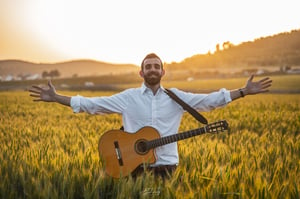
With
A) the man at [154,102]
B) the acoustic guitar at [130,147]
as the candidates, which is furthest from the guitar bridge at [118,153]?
the man at [154,102]

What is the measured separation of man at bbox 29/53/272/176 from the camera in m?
4.11

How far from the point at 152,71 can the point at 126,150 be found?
85cm

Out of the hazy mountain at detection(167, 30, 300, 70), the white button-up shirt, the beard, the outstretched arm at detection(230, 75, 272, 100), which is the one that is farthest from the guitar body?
the hazy mountain at detection(167, 30, 300, 70)

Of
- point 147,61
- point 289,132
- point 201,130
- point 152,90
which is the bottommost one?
point 289,132

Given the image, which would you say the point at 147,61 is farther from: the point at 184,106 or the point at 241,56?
the point at 241,56

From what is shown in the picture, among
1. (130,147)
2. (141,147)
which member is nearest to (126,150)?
(130,147)

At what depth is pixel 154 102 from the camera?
4160 mm

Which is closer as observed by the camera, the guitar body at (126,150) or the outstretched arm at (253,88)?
the guitar body at (126,150)

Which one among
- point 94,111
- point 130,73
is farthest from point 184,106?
point 130,73

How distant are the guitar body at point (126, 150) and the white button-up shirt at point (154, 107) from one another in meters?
0.19

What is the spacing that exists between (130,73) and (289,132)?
58.7 m

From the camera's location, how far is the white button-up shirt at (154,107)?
413 cm

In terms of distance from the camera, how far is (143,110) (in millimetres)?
→ 4160

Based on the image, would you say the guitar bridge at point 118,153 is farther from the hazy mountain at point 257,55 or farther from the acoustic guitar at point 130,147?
the hazy mountain at point 257,55
